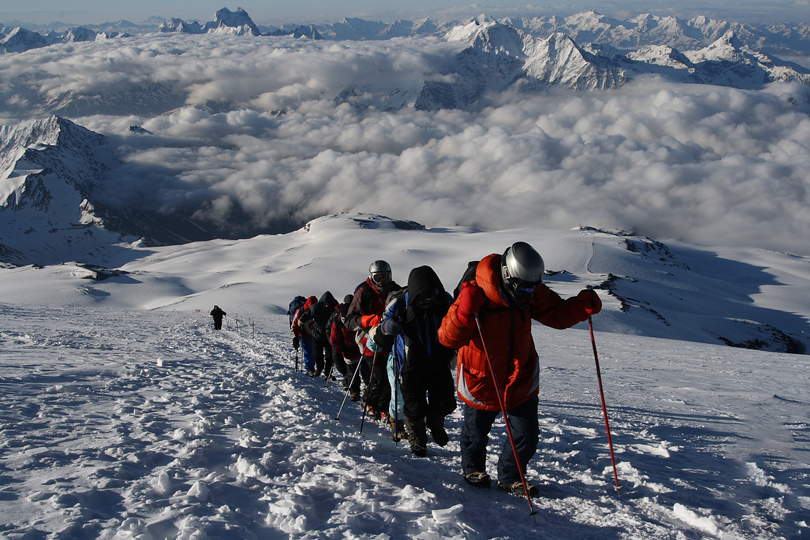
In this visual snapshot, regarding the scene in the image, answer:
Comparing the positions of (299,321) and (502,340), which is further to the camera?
(299,321)

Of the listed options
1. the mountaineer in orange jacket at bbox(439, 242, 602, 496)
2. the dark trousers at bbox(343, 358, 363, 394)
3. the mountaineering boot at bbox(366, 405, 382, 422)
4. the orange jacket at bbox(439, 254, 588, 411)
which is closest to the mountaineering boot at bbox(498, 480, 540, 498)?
the mountaineer in orange jacket at bbox(439, 242, 602, 496)

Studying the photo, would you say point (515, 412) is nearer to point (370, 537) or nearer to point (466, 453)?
point (466, 453)

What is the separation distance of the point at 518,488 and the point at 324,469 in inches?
78.3

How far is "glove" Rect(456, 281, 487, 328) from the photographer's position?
413 centimetres

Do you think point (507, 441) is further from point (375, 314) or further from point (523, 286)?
point (375, 314)

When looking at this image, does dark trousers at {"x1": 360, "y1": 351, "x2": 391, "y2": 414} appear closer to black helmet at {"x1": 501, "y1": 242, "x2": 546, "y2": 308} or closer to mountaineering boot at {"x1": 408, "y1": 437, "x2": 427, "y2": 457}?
mountaineering boot at {"x1": 408, "y1": 437, "x2": 427, "y2": 457}

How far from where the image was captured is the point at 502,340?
4410 millimetres

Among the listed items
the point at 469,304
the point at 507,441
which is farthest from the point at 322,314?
the point at 469,304

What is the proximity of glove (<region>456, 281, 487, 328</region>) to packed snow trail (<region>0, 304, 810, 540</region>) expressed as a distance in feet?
5.28

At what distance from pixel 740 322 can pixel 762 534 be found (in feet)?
280

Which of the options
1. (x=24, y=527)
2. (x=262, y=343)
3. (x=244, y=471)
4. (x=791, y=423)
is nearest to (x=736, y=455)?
(x=791, y=423)

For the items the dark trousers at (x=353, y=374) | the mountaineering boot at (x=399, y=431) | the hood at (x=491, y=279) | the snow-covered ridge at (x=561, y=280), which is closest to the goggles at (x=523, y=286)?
the hood at (x=491, y=279)

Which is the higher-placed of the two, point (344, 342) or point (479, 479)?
point (344, 342)

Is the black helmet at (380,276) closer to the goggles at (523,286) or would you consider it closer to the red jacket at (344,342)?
the red jacket at (344,342)
